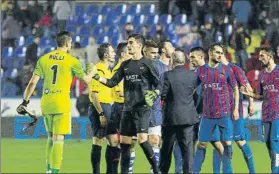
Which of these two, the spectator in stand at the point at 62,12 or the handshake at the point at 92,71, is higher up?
the spectator in stand at the point at 62,12

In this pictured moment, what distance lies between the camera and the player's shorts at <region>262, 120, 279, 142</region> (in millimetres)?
15234

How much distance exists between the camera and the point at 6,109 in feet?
83.3

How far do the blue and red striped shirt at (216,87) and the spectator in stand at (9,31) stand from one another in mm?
15940

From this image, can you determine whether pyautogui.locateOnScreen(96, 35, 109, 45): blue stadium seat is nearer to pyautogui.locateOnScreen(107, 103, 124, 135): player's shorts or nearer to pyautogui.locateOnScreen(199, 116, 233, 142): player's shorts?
pyautogui.locateOnScreen(107, 103, 124, 135): player's shorts

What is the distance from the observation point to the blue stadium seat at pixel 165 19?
98.5 ft

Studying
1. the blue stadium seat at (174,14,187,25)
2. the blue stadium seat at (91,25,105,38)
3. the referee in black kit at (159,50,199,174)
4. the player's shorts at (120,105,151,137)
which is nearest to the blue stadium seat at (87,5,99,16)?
the blue stadium seat at (91,25,105,38)

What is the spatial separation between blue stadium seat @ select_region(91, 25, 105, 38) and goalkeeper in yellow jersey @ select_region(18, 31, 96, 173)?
16.2 metres

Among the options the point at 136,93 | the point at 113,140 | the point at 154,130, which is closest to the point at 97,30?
the point at 113,140

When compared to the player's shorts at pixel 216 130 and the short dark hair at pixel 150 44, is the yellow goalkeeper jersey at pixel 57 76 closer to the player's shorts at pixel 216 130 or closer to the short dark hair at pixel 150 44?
the short dark hair at pixel 150 44

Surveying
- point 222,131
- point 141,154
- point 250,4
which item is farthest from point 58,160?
point 250,4

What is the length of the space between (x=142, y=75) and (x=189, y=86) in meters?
0.90

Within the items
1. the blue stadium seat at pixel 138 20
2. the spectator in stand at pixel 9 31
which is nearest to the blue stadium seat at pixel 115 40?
the blue stadium seat at pixel 138 20

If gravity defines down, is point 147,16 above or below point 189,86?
above

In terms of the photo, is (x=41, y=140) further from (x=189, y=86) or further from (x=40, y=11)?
(x=189, y=86)
